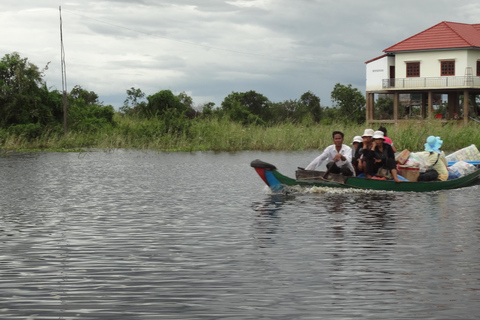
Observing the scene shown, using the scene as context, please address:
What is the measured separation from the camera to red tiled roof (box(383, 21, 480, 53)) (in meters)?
48.0

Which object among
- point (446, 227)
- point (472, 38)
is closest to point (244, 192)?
point (446, 227)

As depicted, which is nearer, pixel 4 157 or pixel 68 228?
pixel 68 228

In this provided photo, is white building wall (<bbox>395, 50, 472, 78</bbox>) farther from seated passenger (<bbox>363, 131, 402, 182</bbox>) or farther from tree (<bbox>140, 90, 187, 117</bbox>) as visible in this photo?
seated passenger (<bbox>363, 131, 402, 182</bbox>)

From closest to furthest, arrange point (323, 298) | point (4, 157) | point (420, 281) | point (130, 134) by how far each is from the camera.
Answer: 1. point (323, 298)
2. point (420, 281)
3. point (4, 157)
4. point (130, 134)

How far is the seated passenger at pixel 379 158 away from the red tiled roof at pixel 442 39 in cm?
3305

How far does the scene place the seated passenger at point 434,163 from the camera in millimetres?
17766

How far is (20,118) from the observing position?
40.0m

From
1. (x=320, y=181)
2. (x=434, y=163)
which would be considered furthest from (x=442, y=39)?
(x=320, y=181)

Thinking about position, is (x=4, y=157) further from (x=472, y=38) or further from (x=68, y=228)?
(x=472, y=38)

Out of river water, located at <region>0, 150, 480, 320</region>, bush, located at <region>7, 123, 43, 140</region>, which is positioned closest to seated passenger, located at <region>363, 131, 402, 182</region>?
river water, located at <region>0, 150, 480, 320</region>

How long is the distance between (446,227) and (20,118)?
32140 mm

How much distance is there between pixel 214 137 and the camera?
37.4m

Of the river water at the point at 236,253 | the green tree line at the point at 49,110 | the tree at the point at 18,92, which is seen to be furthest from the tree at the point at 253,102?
the river water at the point at 236,253

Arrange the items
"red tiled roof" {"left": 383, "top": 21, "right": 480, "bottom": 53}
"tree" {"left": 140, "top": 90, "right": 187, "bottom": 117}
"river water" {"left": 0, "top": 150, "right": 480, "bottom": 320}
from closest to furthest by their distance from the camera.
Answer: "river water" {"left": 0, "top": 150, "right": 480, "bottom": 320}
"tree" {"left": 140, "top": 90, "right": 187, "bottom": 117}
"red tiled roof" {"left": 383, "top": 21, "right": 480, "bottom": 53}
